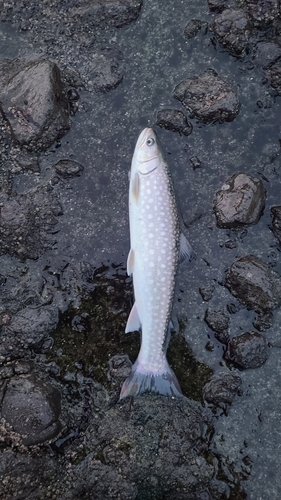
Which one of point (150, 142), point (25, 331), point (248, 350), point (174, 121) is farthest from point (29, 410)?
point (174, 121)

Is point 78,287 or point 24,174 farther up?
point 24,174

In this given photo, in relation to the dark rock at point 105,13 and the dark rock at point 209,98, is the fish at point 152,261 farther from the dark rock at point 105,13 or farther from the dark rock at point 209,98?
the dark rock at point 105,13

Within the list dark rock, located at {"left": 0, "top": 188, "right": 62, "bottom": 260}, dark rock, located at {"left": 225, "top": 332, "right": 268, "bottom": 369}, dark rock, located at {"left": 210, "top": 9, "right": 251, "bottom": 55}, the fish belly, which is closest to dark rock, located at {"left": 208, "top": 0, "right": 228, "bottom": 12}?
dark rock, located at {"left": 210, "top": 9, "right": 251, "bottom": 55}

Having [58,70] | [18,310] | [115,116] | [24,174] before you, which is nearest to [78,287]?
[18,310]

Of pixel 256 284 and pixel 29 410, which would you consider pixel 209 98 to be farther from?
pixel 29 410

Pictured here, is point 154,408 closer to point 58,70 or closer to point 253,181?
point 253,181

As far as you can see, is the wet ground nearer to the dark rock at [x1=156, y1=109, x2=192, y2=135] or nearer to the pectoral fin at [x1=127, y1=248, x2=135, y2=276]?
the dark rock at [x1=156, y1=109, x2=192, y2=135]

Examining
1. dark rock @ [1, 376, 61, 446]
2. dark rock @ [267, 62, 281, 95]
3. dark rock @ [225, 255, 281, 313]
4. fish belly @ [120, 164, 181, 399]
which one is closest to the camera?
dark rock @ [1, 376, 61, 446]
